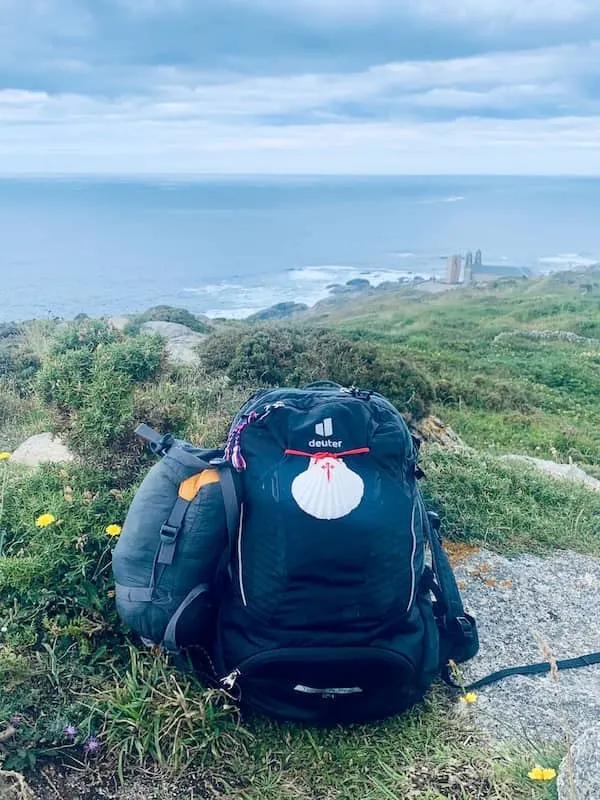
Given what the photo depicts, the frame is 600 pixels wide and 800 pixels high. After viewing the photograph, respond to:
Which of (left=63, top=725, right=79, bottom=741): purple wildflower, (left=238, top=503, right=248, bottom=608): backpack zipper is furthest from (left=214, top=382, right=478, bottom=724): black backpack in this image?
(left=63, top=725, right=79, bottom=741): purple wildflower

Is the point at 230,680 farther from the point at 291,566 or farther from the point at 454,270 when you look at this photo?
the point at 454,270

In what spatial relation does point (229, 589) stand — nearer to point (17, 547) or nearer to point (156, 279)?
point (17, 547)

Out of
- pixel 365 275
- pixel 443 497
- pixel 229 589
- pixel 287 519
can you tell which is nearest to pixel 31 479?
pixel 229 589

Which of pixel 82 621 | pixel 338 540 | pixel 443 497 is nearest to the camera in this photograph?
pixel 338 540

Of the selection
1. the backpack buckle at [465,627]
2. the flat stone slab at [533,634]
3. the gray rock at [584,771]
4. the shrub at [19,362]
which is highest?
the gray rock at [584,771]

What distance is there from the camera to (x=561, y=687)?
353 centimetres

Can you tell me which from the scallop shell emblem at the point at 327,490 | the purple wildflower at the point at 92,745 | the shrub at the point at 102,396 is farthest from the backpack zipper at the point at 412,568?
the shrub at the point at 102,396

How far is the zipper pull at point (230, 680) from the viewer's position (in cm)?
304

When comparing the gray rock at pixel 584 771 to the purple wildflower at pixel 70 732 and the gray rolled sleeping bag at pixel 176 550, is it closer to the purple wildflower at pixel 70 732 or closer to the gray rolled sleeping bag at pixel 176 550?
the gray rolled sleeping bag at pixel 176 550

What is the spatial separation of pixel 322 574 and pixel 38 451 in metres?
3.93

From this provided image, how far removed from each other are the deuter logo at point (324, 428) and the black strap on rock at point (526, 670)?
1302mm

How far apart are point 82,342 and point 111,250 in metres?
88.8

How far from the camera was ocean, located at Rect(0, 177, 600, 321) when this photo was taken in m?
50.6

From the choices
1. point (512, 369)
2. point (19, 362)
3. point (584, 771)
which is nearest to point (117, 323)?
point (19, 362)
